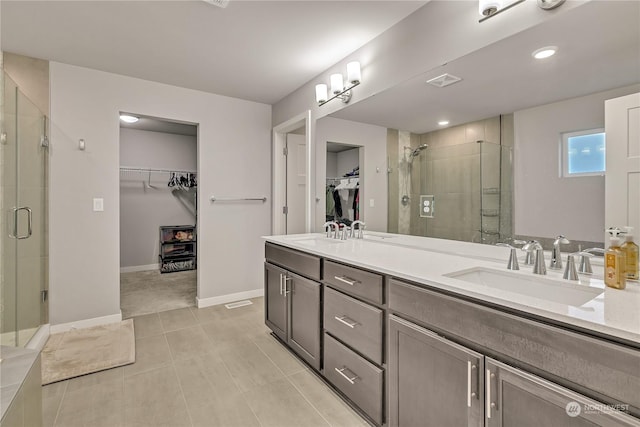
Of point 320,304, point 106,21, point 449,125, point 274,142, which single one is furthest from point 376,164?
point 106,21

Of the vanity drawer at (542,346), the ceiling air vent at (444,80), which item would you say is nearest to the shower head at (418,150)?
the ceiling air vent at (444,80)

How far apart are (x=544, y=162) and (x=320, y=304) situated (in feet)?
4.60

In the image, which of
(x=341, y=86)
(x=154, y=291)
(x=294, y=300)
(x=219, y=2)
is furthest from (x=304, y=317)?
(x=154, y=291)

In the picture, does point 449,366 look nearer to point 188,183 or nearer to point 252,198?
point 252,198

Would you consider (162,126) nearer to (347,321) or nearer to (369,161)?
(369,161)

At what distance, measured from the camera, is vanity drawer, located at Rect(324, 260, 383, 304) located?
1.47 metres

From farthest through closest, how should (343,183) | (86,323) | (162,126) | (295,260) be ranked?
(162,126) → (86,323) → (343,183) → (295,260)

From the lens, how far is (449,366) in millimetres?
1137

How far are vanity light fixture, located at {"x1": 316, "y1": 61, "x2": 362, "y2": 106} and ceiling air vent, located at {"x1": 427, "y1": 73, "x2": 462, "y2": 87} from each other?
628mm

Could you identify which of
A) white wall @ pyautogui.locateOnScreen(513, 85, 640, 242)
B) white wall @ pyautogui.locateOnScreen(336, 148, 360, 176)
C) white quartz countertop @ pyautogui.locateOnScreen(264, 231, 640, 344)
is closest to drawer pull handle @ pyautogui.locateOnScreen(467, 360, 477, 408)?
white quartz countertop @ pyautogui.locateOnScreen(264, 231, 640, 344)

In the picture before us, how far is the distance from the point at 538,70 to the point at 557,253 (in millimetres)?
836

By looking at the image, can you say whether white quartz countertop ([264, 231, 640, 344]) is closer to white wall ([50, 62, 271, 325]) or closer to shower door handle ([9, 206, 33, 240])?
white wall ([50, 62, 271, 325])

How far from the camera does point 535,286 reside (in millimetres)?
1240

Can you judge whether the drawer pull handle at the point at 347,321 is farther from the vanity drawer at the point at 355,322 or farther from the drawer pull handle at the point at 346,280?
the drawer pull handle at the point at 346,280
